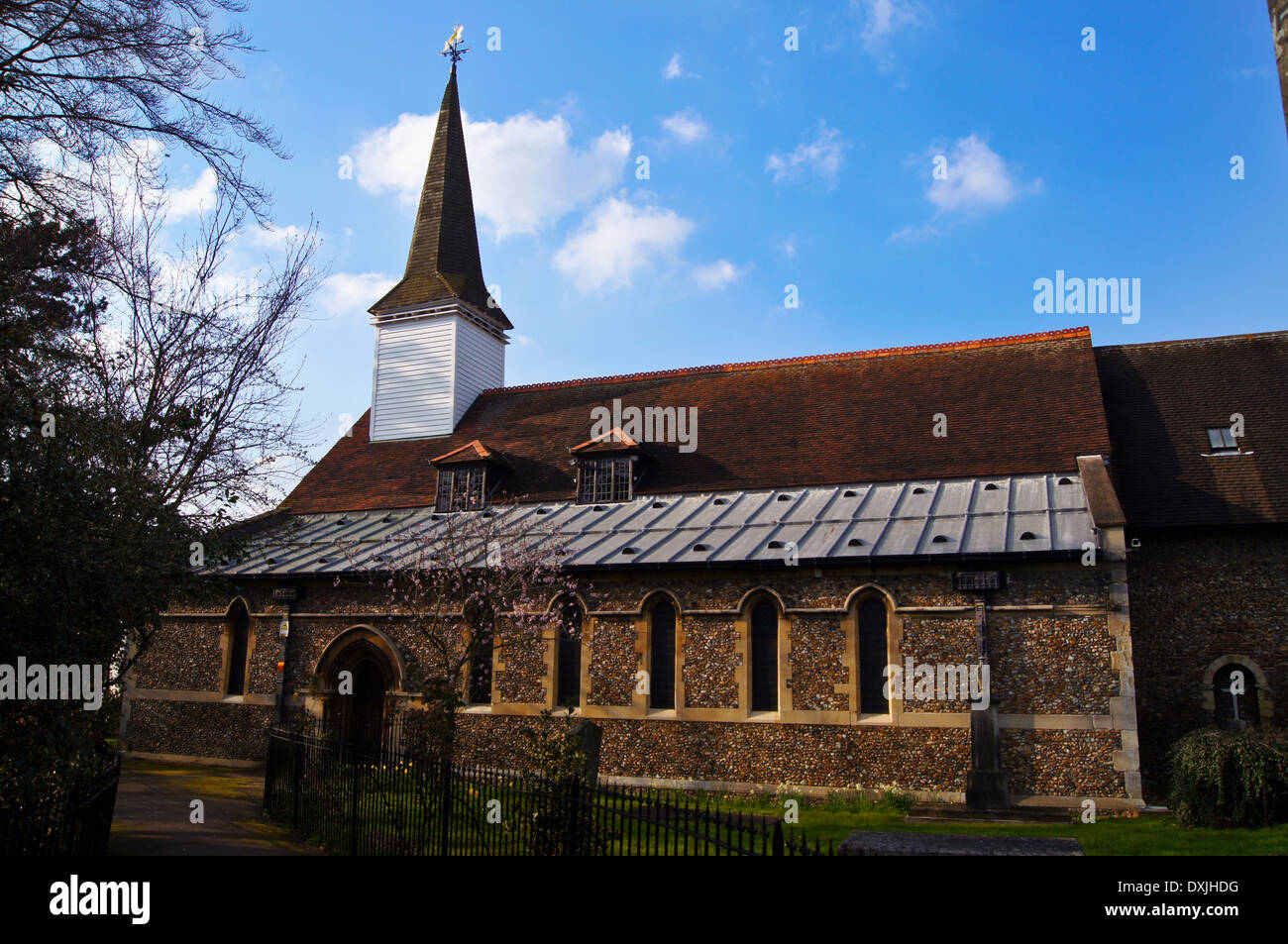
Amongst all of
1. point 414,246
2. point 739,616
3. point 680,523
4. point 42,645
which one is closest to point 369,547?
point 680,523

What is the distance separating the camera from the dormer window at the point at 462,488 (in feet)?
72.3

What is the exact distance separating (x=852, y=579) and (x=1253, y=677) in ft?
24.1

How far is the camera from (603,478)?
2141 cm

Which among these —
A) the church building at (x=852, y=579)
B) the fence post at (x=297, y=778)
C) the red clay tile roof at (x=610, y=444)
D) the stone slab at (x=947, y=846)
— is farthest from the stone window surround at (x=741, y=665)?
the stone slab at (x=947, y=846)

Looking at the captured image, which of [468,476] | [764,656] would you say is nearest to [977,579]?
[764,656]

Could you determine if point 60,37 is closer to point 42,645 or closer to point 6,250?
point 6,250

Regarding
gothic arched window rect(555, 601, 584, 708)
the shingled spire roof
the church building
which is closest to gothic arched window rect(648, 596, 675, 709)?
the church building

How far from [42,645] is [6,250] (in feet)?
13.2

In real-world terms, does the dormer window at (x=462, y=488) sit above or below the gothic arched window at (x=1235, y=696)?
above

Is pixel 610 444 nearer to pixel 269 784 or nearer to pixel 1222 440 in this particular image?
pixel 269 784

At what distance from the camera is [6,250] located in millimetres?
8867

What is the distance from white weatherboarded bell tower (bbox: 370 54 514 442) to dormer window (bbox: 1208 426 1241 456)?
1828 centimetres

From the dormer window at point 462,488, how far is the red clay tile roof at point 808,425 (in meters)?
0.68

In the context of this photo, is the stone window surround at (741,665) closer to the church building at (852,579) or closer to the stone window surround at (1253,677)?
the church building at (852,579)
